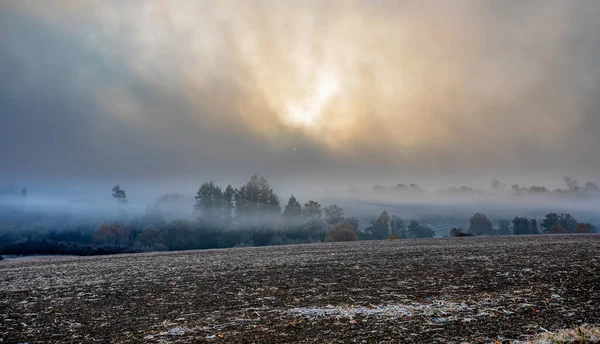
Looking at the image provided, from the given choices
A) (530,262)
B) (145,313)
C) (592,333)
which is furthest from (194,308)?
(530,262)

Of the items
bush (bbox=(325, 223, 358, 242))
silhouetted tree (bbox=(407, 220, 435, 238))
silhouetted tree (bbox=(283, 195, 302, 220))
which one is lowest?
silhouetted tree (bbox=(407, 220, 435, 238))

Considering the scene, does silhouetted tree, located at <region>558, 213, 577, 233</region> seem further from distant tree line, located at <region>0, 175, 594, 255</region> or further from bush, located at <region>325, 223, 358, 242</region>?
bush, located at <region>325, 223, 358, 242</region>

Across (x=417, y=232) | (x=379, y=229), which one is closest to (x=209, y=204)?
(x=379, y=229)

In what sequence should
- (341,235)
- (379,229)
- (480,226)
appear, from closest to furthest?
1. (341,235)
2. (379,229)
3. (480,226)

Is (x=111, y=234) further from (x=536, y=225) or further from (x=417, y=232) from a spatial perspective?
(x=536, y=225)

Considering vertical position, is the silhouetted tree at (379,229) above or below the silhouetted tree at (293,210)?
below

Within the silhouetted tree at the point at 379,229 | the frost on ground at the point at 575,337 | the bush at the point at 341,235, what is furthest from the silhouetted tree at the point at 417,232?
the frost on ground at the point at 575,337

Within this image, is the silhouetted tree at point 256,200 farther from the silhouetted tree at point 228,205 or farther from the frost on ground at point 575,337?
the frost on ground at point 575,337

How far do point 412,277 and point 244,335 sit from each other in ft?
40.7

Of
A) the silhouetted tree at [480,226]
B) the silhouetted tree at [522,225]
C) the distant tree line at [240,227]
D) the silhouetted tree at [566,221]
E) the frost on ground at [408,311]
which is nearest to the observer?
the frost on ground at [408,311]

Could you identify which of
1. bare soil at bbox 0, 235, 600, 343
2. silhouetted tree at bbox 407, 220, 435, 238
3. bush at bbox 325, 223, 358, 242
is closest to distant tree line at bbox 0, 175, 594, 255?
bush at bbox 325, 223, 358, 242

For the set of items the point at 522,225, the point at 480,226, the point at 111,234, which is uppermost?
the point at 111,234

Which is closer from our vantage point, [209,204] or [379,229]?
[209,204]

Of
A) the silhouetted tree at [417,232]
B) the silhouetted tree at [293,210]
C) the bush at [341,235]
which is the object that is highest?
the silhouetted tree at [293,210]
